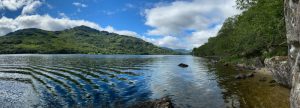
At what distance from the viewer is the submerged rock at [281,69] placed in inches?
1252

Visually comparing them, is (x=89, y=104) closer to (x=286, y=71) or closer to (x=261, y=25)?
(x=286, y=71)

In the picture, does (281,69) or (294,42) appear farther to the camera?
(281,69)

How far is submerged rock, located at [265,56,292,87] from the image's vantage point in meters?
31.8

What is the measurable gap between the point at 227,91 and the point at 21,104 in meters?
28.0

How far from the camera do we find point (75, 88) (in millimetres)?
39500

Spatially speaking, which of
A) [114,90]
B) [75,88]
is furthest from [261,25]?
[75,88]

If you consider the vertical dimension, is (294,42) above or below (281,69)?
above

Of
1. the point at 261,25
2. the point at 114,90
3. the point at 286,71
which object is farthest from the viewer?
the point at 261,25

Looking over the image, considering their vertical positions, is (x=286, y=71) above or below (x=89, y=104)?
above

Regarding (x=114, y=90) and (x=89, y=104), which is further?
(x=114, y=90)

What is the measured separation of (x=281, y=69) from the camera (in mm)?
33156

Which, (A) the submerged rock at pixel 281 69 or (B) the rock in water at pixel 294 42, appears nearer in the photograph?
(B) the rock in water at pixel 294 42

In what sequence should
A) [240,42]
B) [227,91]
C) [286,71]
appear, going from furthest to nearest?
[240,42] → [227,91] → [286,71]

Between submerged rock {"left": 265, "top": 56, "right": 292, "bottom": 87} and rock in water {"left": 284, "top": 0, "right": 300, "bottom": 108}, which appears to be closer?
rock in water {"left": 284, "top": 0, "right": 300, "bottom": 108}
